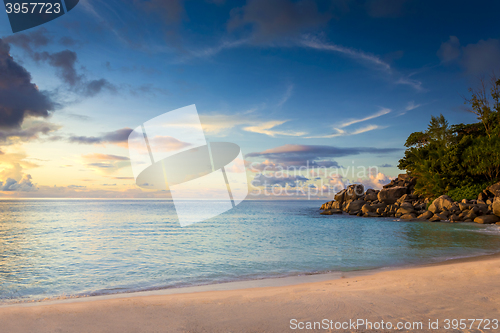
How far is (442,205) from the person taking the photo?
36.3 metres

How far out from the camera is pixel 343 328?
416cm

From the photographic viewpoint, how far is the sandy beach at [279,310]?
14.6ft

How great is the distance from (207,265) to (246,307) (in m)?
6.98

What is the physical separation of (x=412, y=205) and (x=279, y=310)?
45.4 m

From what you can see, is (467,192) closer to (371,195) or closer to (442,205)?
(442,205)

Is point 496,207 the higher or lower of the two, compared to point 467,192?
lower

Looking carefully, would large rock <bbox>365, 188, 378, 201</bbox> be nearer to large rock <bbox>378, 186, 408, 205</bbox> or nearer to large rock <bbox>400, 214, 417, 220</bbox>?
large rock <bbox>378, 186, 408, 205</bbox>

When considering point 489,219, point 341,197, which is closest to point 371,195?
point 341,197

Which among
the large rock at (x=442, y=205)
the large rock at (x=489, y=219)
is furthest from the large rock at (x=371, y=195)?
the large rock at (x=489, y=219)

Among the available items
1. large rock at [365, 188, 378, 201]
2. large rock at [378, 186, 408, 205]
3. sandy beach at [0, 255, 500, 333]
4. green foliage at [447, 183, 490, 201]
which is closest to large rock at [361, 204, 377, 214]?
large rock at [378, 186, 408, 205]

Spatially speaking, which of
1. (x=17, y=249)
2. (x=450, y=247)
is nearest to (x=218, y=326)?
(x=450, y=247)

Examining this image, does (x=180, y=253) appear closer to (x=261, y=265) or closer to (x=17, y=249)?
(x=261, y=265)

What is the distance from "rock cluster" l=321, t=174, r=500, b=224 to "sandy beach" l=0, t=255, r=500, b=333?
31.4 meters

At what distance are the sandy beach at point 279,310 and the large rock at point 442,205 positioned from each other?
115 feet
